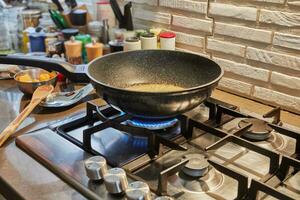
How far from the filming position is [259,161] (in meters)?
0.78

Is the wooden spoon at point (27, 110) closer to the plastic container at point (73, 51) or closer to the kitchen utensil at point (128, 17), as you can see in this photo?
the plastic container at point (73, 51)

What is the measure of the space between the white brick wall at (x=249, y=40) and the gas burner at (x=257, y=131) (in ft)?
0.64

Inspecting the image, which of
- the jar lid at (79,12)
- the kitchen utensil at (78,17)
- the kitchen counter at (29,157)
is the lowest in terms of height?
the kitchen counter at (29,157)

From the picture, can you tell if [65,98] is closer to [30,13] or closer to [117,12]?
[117,12]

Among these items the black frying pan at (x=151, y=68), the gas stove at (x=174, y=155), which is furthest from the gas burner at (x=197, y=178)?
the black frying pan at (x=151, y=68)

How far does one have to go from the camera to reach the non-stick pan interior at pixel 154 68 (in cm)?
95

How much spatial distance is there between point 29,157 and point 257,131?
517 mm

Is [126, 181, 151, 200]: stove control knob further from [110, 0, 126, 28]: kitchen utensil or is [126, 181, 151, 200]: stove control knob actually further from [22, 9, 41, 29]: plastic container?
[22, 9, 41, 29]: plastic container

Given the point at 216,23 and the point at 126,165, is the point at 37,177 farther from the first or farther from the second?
the point at 216,23

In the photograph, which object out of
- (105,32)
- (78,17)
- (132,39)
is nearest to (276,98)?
(132,39)

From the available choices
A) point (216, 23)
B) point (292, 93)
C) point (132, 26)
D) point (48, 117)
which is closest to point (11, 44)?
point (132, 26)

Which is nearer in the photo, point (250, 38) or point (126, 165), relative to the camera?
point (126, 165)

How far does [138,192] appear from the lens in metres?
0.61

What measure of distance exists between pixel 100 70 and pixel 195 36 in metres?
0.41
